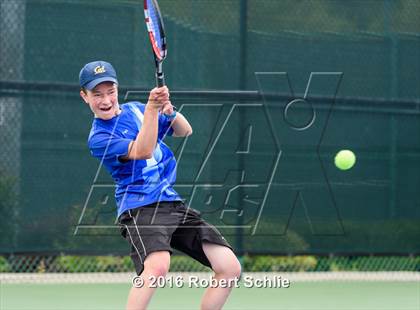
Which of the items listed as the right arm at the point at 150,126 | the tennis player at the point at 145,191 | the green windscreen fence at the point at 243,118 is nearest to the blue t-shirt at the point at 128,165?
the tennis player at the point at 145,191

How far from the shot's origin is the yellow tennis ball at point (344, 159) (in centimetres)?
672

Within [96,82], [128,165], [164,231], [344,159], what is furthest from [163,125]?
[344,159]

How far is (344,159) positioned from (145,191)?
9.64 feet

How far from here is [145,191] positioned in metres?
4.06

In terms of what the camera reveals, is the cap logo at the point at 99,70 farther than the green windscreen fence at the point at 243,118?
No

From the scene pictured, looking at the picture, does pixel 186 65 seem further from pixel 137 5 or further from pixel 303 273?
pixel 303 273

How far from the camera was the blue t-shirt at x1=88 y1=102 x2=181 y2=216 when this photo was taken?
13.2 ft

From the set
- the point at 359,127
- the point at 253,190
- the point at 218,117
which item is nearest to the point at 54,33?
the point at 218,117

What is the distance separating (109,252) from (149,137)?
284cm

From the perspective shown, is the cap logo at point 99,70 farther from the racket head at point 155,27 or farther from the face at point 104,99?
the racket head at point 155,27

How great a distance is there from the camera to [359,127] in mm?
6926

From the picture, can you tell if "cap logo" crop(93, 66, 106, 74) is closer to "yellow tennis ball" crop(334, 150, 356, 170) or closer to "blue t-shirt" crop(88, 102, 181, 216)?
"blue t-shirt" crop(88, 102, 181, 216)

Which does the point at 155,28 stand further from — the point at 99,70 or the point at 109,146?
the point at 109,146

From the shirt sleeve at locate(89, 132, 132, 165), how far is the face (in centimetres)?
9
